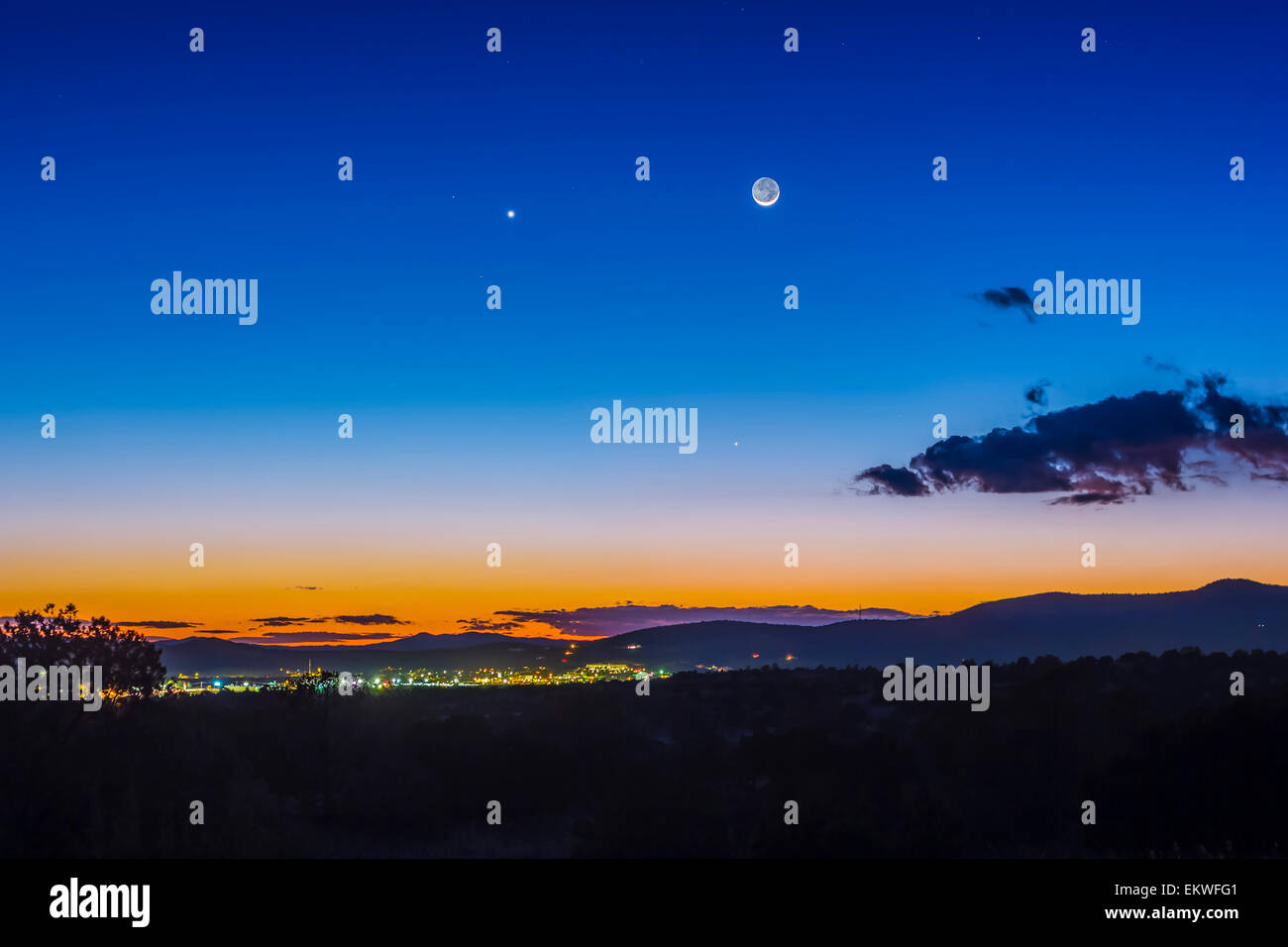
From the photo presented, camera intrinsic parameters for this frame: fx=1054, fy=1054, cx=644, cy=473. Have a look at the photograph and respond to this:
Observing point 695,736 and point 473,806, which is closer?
point 473,806

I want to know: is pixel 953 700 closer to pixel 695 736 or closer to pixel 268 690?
pixel 695 736

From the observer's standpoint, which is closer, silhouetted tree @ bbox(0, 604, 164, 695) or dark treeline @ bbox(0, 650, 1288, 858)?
dark treeline @ bbox(0, 650, 1288, 858)

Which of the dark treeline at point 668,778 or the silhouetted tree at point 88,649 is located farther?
the silhouetted tree at point 88,649
